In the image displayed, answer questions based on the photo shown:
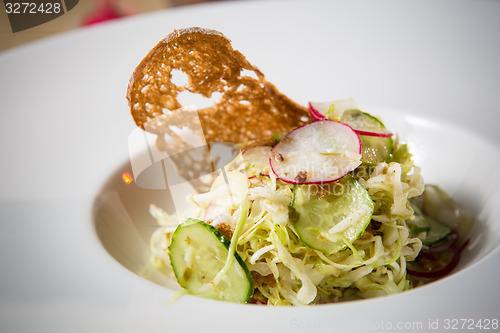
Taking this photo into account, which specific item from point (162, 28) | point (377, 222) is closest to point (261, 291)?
point (377, 222)

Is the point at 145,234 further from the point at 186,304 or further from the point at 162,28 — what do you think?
the point at 162,28

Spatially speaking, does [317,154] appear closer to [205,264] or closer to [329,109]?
[329,109]

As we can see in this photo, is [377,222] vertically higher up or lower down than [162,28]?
lower down

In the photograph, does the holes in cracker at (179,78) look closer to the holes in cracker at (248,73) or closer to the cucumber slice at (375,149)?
the holes in cracker at (248,73)

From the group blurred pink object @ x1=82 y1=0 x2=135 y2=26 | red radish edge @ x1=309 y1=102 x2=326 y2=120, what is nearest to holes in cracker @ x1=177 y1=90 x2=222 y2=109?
red radish edge @ x1=309 y1=102 x2=326 y2=120

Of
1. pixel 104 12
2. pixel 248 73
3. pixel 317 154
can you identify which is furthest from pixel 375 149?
pixel 104 12

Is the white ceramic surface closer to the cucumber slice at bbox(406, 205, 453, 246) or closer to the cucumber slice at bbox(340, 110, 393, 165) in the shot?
the cucumber slice at bbox(406, 205, 453, 246)
